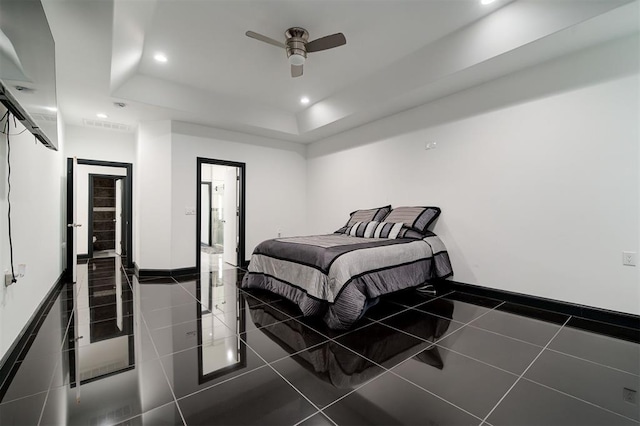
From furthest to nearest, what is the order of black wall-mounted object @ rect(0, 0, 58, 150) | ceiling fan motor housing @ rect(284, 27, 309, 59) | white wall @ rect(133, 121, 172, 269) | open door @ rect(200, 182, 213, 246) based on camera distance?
open door @ rect(200, 182, 213, 246)
white wall @ rect(133, 121, 172, 269)
ceiling fan motor housing @ rect(284, 27, 309, 59)
black wall-mounted object @ rect(0, 0, 58, 150)

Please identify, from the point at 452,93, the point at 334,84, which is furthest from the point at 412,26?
the point at 334,84

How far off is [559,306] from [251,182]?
16.4 ft

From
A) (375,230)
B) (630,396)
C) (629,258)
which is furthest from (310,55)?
(630,396)

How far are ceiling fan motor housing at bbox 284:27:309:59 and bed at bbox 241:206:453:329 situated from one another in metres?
2.13

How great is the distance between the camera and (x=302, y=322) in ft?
8.87

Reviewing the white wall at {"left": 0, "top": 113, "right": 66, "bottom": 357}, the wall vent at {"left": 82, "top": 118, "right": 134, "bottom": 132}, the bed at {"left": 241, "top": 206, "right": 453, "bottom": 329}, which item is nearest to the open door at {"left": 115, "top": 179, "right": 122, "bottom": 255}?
the wall vent at {"left": 82, "top": 118, "right": 134, "bottom": 132}

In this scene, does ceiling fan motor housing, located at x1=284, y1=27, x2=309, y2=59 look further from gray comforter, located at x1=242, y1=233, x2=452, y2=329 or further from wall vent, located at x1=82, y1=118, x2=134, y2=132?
wall vent, located at x1=82, y1=118, x2=134, y2=132

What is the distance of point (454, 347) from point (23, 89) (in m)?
3.25

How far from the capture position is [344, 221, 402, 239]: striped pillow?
12.7ft

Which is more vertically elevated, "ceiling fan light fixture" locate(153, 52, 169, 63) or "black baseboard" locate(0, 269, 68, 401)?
"ceiling fan light fixture" locate(153, 52, 169, 63)

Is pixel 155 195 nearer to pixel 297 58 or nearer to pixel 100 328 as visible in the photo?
pixel 100 328

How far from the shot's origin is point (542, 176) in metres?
3.01

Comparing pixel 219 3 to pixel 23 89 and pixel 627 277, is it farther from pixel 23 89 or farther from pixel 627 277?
pixel 627 277

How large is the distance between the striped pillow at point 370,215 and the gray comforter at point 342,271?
851 mm
